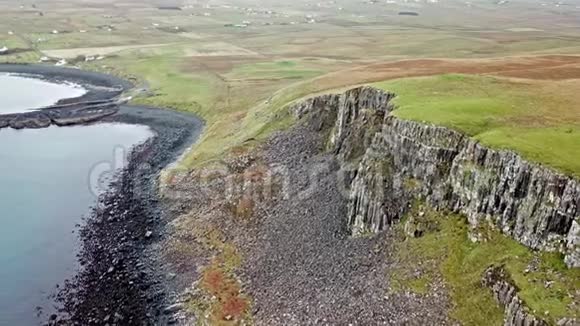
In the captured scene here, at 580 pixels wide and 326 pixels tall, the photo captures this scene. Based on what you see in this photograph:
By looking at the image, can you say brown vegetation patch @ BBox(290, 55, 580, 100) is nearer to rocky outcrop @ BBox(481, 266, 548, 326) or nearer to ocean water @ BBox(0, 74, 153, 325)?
ocean water @ BBox(0, 74, 153, 325)

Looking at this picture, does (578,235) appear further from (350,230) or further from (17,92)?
(17,92)

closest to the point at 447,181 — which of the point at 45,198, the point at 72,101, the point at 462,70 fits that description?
the point at 462,70

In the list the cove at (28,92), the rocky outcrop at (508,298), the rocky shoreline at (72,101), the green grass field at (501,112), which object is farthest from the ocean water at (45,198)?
the green grass field at (501,112)

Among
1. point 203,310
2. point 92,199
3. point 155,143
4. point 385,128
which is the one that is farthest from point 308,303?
point 155,143

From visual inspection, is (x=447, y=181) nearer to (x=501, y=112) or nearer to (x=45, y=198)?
(x=501, y=112)

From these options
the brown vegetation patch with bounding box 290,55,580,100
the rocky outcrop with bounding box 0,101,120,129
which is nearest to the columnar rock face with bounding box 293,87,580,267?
the brown vegetation patch with bounding box 290,55,580,100
